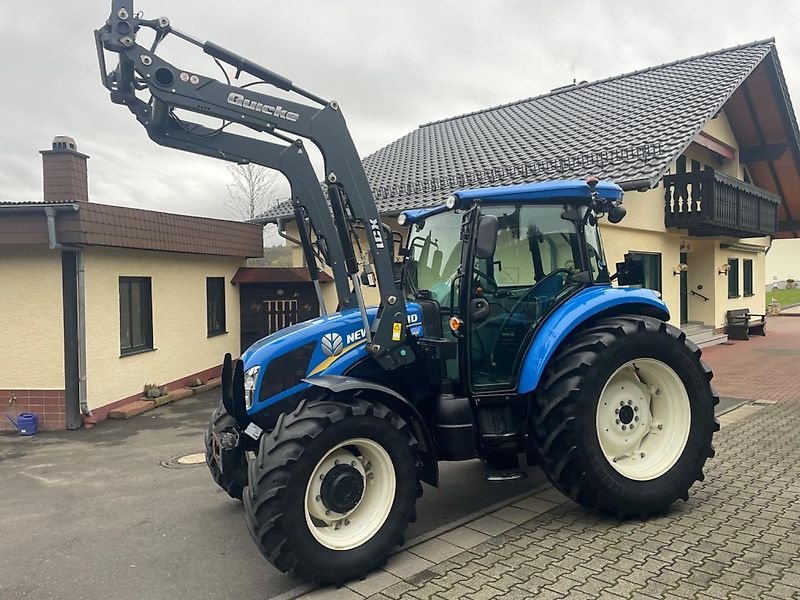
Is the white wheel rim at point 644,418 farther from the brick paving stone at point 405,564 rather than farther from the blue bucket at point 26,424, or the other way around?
the blue bucket at point 26,424

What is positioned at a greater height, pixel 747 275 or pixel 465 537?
pixel 747 275

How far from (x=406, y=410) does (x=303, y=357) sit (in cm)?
74

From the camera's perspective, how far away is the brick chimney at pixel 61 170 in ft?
29.0

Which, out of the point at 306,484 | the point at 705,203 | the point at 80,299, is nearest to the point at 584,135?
the point at 705,203

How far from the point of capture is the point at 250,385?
3965 millimetres

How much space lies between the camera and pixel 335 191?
152 inches

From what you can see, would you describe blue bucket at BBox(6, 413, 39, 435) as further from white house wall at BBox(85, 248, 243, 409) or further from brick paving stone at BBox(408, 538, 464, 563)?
brick paving stone at BBox(408, 538, 464, 563)

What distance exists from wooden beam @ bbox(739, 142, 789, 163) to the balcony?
2.82 m

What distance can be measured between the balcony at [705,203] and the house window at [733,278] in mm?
3094

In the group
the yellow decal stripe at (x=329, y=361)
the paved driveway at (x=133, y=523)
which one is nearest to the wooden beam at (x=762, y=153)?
the paved driveway at (x=133, y=523)

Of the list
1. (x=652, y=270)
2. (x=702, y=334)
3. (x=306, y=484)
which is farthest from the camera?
(x=702, y=334)

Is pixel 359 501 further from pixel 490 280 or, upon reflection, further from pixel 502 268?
pixel 502 268

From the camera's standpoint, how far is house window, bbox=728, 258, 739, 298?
16.8m

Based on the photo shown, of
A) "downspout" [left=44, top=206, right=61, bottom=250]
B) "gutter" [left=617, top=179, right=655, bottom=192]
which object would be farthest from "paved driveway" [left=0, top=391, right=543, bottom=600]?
"gutter" [left=617, top=179, right=655, bottom=192]
